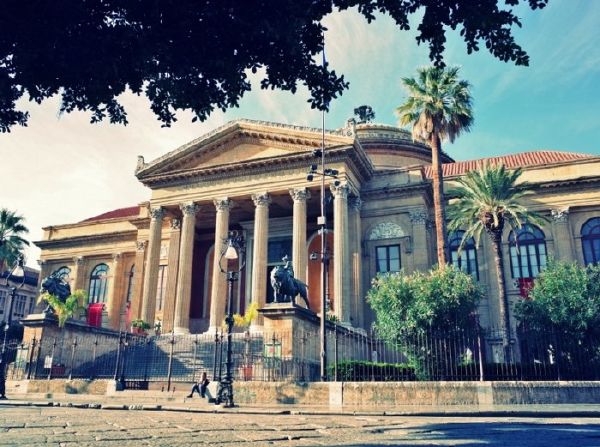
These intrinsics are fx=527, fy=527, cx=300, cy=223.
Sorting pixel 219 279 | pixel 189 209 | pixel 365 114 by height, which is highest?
pixel 365 114

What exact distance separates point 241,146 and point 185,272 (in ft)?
26.9

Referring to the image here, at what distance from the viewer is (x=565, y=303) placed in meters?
21.5

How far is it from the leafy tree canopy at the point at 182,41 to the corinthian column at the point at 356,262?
2357cm

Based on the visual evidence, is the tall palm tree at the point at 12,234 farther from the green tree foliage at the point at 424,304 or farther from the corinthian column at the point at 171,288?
A: the green tree foliage at the point at 424,304

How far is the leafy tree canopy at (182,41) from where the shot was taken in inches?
189

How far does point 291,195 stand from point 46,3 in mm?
25452

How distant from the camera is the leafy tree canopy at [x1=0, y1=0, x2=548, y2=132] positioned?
4805mm

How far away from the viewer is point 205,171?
1252 inches

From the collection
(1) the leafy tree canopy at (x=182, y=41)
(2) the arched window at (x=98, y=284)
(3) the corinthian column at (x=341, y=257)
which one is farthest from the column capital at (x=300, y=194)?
A: (1) the leafy tree canopy at (x=182, y=41)

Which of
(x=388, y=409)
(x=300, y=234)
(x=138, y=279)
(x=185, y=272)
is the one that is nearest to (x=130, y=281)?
(x=138, y=279)

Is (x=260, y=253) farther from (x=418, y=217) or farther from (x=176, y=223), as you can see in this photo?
(x=418, y=217)

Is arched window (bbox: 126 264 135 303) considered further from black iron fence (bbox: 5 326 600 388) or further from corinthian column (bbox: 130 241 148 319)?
black iron fence (bbox: 5 326 600 388)

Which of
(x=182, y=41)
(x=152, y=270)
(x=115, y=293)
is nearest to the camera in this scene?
(x=182, y=41)

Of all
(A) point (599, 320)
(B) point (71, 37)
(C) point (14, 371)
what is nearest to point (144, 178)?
(C) point (14, 371)
